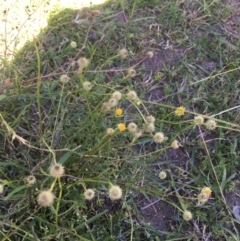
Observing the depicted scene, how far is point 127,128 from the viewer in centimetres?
175

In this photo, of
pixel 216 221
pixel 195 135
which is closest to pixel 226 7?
pixel 195 135

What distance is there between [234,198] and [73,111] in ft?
2.79

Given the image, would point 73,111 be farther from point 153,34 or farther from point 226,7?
point 226,7

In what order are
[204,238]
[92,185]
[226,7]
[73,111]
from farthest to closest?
[226,7] < [73,111] < [204,238] < [92,185]

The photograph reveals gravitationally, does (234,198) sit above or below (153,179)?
below

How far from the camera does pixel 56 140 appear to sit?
1.98 m

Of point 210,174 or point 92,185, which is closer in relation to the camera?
point 92,185

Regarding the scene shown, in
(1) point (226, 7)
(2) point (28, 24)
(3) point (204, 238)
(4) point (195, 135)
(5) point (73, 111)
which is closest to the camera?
(3) point (204, 238)

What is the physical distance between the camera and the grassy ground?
71.2 inches

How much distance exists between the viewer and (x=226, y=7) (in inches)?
111

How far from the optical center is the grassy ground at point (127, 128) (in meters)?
1.81

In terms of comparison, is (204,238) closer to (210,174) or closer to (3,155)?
(210,174)

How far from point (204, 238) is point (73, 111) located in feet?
2.67

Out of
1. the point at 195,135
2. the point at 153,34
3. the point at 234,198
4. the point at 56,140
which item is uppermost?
the point at 56,140
